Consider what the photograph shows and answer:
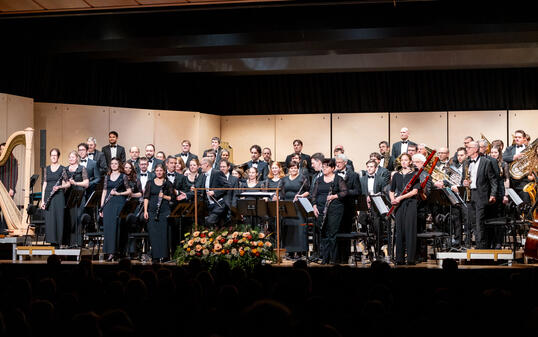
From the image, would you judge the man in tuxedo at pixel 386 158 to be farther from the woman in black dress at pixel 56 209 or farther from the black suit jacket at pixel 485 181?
the woman in black dress at pixel 56 209

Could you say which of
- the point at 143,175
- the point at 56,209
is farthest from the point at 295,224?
the point at 56,209

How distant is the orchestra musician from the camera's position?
7523mm

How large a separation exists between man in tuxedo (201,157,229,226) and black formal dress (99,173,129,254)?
0.99 m

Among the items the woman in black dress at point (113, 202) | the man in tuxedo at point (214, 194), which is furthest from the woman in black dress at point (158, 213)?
the man in tuxedo at point (214, 194)

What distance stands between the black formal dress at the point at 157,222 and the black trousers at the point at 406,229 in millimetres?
2780

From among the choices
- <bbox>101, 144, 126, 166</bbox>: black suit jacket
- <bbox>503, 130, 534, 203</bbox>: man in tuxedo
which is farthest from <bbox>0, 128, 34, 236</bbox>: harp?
<bbox>503, 130, 534, 203</bbox>: man in tuxedo

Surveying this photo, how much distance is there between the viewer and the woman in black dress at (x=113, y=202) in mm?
8016

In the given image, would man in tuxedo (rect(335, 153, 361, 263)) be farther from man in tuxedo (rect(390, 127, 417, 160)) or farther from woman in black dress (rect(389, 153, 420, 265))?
man in tuxedo (rect(390, 127, 417, 160))

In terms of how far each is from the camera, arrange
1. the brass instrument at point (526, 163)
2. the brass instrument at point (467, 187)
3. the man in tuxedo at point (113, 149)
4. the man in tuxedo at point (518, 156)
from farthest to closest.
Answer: the man in tuxedo at point (113, 149) → the man in tuxedo at point (518, 156) → the brass instrument at point (467, 187) → the brass instrument at point (526, 163)

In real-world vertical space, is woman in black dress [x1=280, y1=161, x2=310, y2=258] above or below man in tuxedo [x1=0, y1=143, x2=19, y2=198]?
below

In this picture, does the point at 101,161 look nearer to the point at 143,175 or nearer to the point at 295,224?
the point at 143,175

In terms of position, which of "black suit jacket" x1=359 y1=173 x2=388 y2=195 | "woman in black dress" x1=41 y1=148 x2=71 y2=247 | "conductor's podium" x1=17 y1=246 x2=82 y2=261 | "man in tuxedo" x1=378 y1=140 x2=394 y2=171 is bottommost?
"conductor's podium" x1=17 y1=246 x2=82 y2=261

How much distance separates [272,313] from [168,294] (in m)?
1.31

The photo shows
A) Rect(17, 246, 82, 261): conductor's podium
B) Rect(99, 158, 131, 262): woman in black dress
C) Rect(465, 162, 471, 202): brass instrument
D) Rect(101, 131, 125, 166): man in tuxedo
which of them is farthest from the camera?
Rect(101, 131, 125, 166): man in tuxedo
